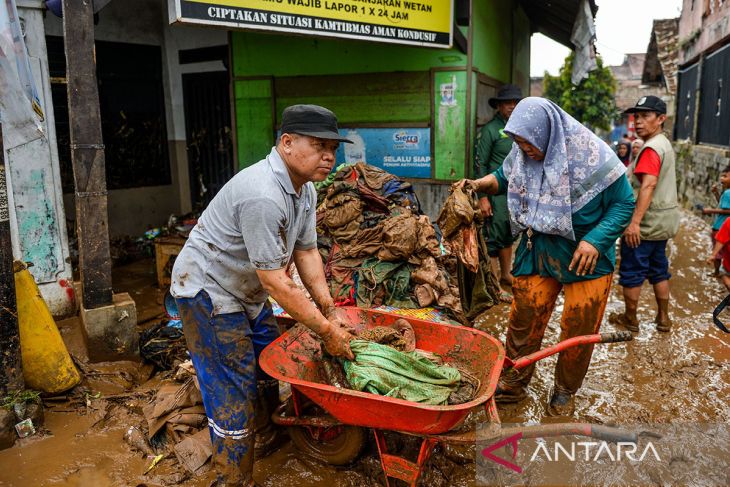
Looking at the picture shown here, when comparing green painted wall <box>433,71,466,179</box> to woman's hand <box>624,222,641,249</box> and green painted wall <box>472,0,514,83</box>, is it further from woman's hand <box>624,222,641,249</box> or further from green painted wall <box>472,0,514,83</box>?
woman's hand <box>624,222,641,249</box>

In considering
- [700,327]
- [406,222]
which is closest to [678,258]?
[700,327]

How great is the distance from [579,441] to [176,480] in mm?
2514

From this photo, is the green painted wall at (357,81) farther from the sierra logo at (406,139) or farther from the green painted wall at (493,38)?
the sierra logo at (406,139)

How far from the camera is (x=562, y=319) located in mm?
3654

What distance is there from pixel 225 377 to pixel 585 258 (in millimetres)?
2275

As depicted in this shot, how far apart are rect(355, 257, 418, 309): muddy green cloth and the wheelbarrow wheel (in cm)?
138

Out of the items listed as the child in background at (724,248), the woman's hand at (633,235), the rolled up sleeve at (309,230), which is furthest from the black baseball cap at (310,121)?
the child in background at (724,248)

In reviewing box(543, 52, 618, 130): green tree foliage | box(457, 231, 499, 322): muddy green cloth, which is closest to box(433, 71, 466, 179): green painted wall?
box(457, 231, 499, 322): muddy green cloth

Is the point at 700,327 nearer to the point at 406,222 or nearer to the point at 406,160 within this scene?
the point at 406,222

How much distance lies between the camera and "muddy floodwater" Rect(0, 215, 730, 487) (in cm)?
309

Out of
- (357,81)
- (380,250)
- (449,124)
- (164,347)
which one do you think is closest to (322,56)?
(357,81)

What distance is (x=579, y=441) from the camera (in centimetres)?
338

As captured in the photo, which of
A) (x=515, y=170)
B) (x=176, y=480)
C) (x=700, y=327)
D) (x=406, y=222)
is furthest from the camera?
(x=700, y=327)

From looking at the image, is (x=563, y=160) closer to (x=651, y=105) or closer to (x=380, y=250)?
(x=380, y=250)
